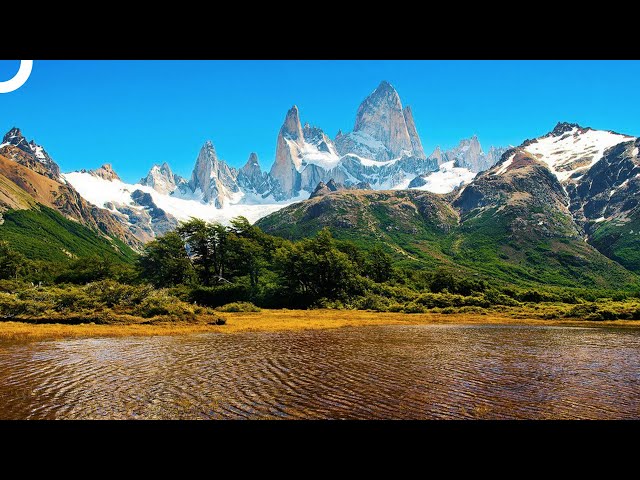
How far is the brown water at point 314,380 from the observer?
1430 centimetres

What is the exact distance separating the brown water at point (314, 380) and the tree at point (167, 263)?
2186 inches

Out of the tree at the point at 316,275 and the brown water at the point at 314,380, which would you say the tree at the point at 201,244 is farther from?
the brown water at the point at 314,380

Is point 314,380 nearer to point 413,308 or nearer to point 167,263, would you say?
point 413,308

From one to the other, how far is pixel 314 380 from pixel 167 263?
7231cm

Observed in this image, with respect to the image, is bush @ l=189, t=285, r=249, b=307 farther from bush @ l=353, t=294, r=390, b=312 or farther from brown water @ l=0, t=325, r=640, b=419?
brown water @ l=0, t=325, r=640, b=419

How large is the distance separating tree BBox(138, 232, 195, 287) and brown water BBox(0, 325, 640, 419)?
182 ft

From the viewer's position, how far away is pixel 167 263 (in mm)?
85125

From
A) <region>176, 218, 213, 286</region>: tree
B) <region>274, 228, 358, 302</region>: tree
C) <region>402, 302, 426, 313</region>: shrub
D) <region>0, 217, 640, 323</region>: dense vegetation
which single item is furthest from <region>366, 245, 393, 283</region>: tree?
<region>176, 218, 213, 286</region>: tree

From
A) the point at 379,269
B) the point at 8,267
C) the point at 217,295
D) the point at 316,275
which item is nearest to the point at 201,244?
the point at 217,295

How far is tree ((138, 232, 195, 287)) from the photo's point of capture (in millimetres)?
85000

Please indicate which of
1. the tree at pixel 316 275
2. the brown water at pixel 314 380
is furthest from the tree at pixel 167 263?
the brown water at pixel 314 380
